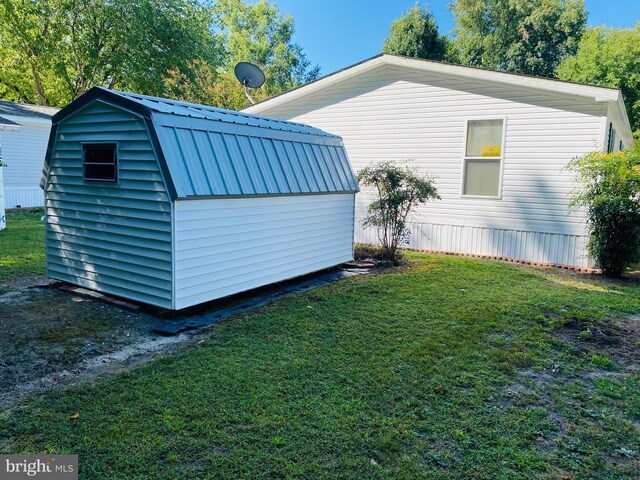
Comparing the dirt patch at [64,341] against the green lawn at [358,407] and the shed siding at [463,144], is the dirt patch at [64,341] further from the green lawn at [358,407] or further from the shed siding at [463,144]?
the shed siding at [463,144]

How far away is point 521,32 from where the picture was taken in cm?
2588

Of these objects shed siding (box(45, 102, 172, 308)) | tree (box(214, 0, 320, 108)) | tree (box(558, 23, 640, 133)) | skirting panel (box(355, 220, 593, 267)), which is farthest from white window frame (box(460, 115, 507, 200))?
tree (box(214, 0, 320, 108))

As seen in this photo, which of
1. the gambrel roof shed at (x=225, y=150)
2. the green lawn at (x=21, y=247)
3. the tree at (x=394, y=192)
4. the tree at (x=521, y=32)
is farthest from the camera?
the tree at (x=521, y=32)

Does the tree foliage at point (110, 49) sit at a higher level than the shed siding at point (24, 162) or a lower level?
higher

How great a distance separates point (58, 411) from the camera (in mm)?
2879

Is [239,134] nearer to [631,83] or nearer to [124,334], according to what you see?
[124,334]

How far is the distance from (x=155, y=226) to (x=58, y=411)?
2.18 m

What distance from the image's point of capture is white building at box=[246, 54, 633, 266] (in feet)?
25.8

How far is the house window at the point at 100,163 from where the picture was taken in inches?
199

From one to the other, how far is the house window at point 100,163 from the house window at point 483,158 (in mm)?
6488

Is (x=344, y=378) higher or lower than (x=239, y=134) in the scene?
lower

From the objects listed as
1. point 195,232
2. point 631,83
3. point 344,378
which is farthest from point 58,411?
point 631,83

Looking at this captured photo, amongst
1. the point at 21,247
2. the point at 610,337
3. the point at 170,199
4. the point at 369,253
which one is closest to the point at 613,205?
the point at 610,337

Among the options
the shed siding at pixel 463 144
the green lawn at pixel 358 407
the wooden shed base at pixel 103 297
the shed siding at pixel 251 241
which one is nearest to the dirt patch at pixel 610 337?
the green lawn at pixel 358 407
